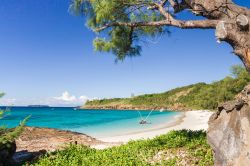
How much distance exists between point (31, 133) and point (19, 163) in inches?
455

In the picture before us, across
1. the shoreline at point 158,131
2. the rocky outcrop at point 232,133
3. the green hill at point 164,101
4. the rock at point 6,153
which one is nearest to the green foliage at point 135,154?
the rock at point 6,153

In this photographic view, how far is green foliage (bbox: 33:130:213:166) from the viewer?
12.9 metres

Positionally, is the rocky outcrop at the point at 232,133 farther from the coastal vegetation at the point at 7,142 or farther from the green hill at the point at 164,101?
the green hill at the point at 164,101

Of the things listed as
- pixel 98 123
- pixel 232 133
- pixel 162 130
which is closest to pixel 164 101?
pixel 98 123

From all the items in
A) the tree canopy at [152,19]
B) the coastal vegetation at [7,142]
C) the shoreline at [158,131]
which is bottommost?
the shoreline at [158,131]

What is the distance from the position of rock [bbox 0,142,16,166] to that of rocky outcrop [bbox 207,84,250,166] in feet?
23.9

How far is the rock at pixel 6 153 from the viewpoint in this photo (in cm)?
1349

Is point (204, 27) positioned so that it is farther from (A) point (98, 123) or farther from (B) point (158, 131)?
(A) point (98, 123)

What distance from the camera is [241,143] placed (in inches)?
362

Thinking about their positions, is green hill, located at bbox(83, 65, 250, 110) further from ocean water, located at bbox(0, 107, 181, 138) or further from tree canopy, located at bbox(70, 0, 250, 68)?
tree canopy, located at bbox(70, 0, 250, 68)

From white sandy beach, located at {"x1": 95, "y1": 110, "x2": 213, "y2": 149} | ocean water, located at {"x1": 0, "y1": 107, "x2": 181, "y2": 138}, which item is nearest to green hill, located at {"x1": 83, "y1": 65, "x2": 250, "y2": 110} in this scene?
ocean water, located at {"x1": 0, "y1": 107, "x2": 181, "y2": 138}

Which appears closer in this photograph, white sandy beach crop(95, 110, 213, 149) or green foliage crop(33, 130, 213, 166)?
green foliage crop(33, 130, 213, 166)

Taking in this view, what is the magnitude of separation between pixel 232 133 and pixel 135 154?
5.21 meters

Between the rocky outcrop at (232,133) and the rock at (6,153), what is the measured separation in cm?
729
